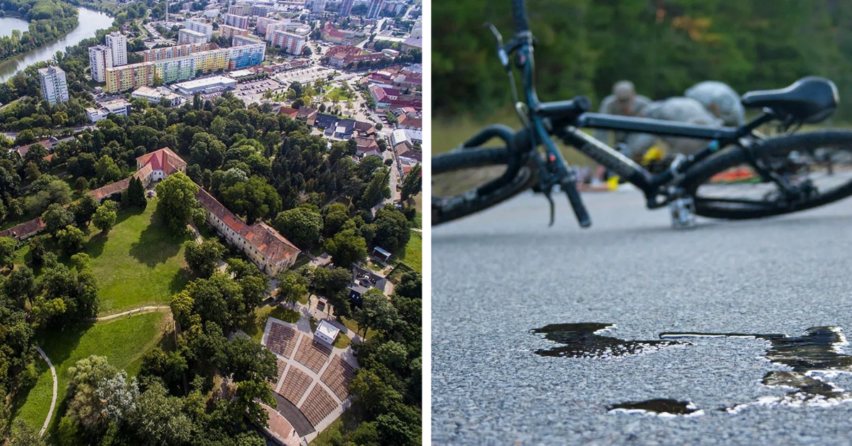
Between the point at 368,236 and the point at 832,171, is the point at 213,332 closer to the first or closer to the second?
the point at 368,236

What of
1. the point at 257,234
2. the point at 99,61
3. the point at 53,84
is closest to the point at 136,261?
the point at 257,234

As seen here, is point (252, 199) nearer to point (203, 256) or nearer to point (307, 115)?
point (203, 256)

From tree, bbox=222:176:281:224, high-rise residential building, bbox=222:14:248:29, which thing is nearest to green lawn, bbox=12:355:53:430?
tree, bbox=222:176:281:224

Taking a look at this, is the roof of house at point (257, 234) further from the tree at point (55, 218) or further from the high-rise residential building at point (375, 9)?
the high-rise residential building at point (375, 9)

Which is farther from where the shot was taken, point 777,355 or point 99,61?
point 99,61

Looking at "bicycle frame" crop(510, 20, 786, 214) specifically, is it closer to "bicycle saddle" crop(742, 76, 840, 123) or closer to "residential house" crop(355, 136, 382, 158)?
"bicycle saddle" crop(742, 76, 840, 123)

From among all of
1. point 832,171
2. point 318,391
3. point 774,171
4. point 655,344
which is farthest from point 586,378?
point 832,171

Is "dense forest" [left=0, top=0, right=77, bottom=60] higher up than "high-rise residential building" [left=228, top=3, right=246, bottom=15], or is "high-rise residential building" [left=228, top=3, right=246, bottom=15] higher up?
"high-rise residential building" [left=228, top=3, right=246, bottom=15]
